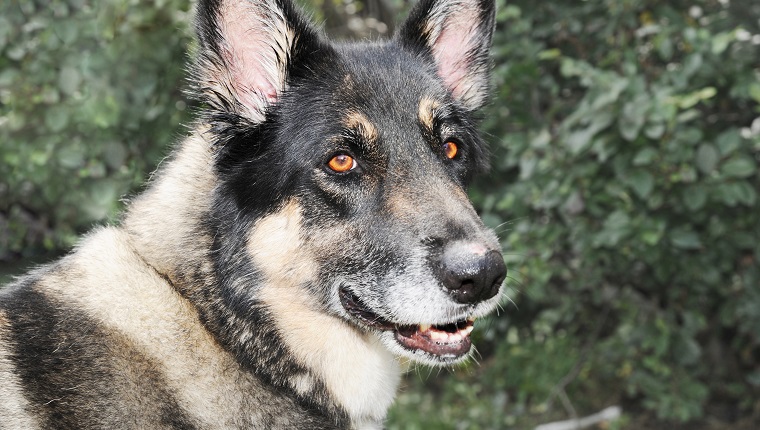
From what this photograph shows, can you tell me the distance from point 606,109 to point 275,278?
84.2 inches

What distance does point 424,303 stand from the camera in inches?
108

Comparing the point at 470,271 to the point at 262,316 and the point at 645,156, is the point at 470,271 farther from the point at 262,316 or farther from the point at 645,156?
the point at 645,156

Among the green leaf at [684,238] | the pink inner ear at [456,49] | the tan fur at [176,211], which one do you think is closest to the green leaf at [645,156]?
the green leaf at [684,238]

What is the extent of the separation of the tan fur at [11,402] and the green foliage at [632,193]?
2.50 meters

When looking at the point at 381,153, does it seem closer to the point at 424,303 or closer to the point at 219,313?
the point at 424,303

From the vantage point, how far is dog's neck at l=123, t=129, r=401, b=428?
2.84 metres

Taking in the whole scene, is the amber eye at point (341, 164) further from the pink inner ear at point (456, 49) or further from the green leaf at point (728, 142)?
the green leaf at point (728, 142)

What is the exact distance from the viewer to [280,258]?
2889 mm

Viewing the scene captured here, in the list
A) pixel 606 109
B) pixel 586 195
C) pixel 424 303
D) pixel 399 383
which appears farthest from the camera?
pixel 586 195

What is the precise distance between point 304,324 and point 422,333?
43 cm

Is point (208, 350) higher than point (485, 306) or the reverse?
the reverse

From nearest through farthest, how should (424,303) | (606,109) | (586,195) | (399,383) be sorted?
(424,303) < (399,383) < (606,109) < (586,195)

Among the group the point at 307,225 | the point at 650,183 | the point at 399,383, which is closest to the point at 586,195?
the point at 650,183

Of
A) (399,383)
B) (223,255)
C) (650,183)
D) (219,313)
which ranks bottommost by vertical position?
(399,383)
